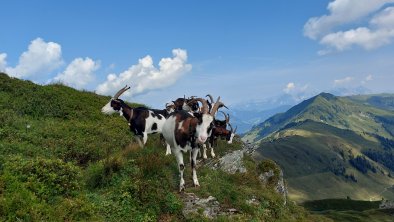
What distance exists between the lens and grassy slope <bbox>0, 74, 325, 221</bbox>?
12758mm

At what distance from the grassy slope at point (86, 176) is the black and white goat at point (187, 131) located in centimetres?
107

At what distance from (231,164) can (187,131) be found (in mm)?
9384

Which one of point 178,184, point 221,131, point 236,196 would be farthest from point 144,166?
point 221,131

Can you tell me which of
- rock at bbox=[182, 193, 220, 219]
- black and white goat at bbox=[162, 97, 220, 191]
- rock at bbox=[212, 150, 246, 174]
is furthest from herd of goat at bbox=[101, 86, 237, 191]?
rock at bbox=[212, 150, 246, 174]

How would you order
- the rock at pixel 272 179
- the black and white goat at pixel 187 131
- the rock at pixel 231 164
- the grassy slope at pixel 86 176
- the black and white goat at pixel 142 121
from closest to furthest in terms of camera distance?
the grassy slope at pixel 86 176, the black and white goat at pixel 187 131, the black and white goat at pixel 142 121, the rock at pixel 231 164, the rock at pixel 272 179

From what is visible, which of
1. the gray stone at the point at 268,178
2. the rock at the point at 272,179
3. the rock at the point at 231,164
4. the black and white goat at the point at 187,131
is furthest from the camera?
the rock at the point at 272,179

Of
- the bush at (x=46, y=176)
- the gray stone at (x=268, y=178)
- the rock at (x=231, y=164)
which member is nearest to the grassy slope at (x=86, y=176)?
the bush at (x=46, y=176)

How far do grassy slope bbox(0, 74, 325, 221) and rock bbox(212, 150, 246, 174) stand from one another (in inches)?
31.5

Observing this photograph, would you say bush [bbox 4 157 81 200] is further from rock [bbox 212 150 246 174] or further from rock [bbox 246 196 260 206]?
rock [bbox 212 150 246 174]

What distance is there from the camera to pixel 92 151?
76.1 feet

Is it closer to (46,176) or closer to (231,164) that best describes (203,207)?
(46,176)

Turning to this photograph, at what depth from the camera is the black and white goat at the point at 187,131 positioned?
16.3m

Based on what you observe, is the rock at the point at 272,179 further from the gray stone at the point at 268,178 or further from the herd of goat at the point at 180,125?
the herd of goat at the point at 180,125

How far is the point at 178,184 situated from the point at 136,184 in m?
3.07
